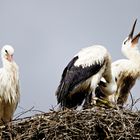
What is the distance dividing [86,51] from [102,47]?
241 millimetres

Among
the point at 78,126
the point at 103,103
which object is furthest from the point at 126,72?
the point at 78,126

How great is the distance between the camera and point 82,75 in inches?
470

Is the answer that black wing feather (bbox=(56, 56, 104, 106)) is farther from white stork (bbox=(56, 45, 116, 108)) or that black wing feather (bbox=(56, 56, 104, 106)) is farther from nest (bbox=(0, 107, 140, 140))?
nest (bbox=(0, 107, 140, 140))

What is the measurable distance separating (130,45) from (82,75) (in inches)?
63.5

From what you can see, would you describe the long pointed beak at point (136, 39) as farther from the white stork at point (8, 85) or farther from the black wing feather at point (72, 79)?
the white stork at point (8, 85)

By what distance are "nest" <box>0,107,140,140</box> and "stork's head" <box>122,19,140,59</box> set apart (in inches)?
130

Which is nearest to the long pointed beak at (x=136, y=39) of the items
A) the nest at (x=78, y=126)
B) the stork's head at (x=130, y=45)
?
the stork's head at (x=130, y=45)

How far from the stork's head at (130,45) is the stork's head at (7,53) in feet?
7.50

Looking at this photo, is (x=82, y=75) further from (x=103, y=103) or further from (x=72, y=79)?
(x=103, y=103)

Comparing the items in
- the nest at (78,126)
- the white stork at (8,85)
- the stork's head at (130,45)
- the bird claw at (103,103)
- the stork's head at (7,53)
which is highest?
the stork's head at (130,45)

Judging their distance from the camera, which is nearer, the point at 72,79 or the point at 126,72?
the point at 72,79

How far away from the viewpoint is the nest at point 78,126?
9.50 metres

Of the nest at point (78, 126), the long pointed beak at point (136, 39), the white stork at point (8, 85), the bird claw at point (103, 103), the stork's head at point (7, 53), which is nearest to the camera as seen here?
the nest at point (78, 126)

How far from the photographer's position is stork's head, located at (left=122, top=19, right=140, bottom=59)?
13148mm
